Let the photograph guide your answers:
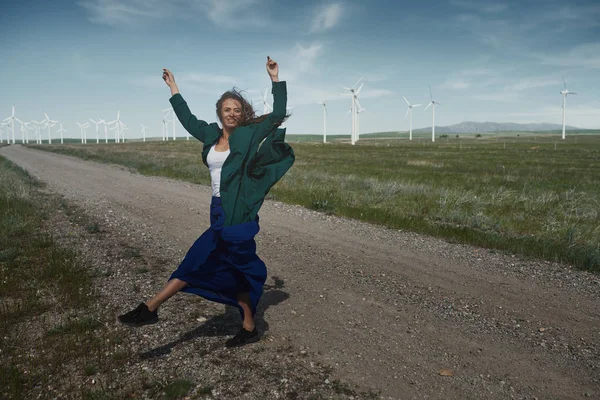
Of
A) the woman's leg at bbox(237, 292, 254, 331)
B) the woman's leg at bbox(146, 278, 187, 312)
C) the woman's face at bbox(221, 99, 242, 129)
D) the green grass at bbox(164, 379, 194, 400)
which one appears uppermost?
the woman's face at bbox(221, 99, 242, 129)

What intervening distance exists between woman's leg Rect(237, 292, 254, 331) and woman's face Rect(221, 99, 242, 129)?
68.3 inches

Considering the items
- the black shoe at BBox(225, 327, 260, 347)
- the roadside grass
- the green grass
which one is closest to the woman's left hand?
the black shoe at BBox(225, 327, 260, 347)

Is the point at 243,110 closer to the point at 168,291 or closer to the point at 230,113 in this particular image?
the point at 230,113

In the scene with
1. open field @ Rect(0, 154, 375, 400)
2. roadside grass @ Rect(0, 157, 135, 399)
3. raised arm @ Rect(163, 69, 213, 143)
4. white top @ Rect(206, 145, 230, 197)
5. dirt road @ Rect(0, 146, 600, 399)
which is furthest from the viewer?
raised arm @ Rect(163, 69, 213, 143)

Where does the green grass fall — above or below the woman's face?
below

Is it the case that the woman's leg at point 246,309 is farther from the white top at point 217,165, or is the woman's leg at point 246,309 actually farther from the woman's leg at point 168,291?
the white top at point 217,165

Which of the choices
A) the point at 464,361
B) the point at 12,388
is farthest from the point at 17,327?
the point at 464,361

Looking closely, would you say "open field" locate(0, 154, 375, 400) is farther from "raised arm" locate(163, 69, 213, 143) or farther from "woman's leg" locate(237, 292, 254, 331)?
"raised arm" locate(163, 69, 213, 143)

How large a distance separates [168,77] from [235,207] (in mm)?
1726

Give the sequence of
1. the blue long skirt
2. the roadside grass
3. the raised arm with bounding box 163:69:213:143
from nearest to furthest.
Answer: the roadside grass → the blue long skirt → the raised arm with bounding box 163:69:213:143

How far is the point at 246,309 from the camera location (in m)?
4.46

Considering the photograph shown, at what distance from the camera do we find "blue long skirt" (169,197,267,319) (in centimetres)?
413

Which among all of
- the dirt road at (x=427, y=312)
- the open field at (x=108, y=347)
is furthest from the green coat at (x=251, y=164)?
the dirt road at (x=427, y=312)

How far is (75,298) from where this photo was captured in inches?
219
